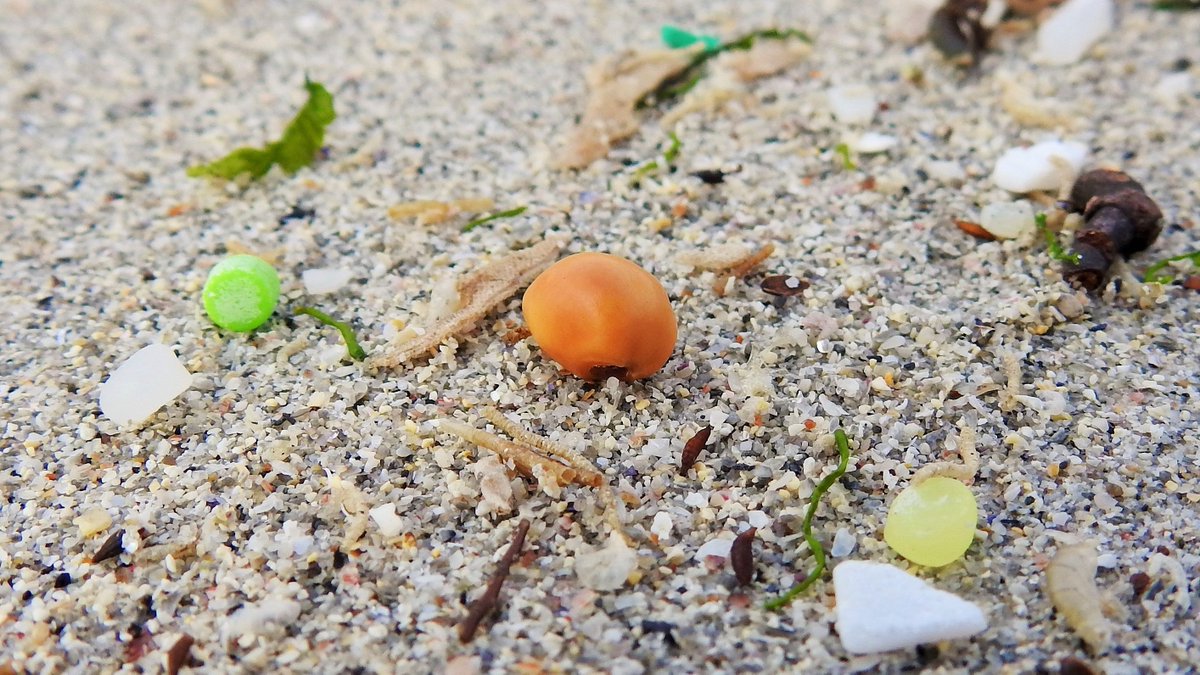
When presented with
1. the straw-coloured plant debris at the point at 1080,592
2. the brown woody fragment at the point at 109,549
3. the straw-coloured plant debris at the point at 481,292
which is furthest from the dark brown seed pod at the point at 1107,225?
the brown woody fragment at the point at 109,549

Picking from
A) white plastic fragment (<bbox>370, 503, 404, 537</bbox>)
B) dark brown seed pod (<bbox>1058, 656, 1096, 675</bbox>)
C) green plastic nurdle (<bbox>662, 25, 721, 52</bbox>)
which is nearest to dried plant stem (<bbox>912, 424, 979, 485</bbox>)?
dark brown seed pod (<bbox>1058, 656, 1096, 675</bbox>)

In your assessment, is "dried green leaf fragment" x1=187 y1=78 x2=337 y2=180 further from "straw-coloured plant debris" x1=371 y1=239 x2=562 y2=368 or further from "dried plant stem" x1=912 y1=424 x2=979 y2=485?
"dried plant stem" x1=912 y1=424 x2=979 y2=485

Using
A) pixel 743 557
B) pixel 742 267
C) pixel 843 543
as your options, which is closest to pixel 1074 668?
pixel 843 543

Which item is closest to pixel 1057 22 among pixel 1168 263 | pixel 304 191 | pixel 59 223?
pixel 1168 263

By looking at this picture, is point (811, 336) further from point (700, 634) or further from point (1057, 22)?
point (1057, 22)

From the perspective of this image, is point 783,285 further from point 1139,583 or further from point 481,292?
point 1139,583
